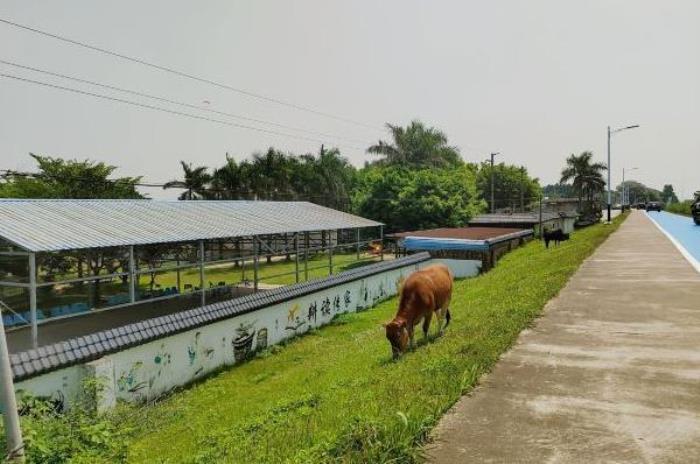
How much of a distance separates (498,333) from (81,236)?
12253mm

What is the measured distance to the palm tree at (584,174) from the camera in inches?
3794

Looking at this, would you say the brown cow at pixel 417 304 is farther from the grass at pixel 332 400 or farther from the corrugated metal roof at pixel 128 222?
the corrugated metal roof at pixel 128 222

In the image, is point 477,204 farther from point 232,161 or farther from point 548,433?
point 548,433

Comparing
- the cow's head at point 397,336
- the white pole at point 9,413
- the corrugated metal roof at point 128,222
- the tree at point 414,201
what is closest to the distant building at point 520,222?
the tree at point 414,201

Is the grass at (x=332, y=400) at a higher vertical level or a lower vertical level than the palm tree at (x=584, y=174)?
lower

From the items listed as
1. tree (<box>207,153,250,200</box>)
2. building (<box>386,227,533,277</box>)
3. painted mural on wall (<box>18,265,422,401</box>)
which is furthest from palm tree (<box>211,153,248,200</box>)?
painted mural on wall (<box>18,265,422,401</box>)

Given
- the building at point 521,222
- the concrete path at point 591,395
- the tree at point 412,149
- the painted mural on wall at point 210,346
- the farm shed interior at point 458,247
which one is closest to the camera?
the concrete path at point 591,395

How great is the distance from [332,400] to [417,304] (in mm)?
4306

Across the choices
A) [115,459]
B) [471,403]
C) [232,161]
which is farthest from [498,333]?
[232,161]

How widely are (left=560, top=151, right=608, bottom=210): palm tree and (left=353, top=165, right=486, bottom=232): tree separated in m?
55.9

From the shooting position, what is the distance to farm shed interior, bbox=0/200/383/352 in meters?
14.8

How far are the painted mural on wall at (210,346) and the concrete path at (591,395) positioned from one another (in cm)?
908

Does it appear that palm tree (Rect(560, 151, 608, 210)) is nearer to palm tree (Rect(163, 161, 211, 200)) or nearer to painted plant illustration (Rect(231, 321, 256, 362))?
palm tree (Rect(163, 161, 211, 200))

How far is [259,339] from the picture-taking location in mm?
17953
